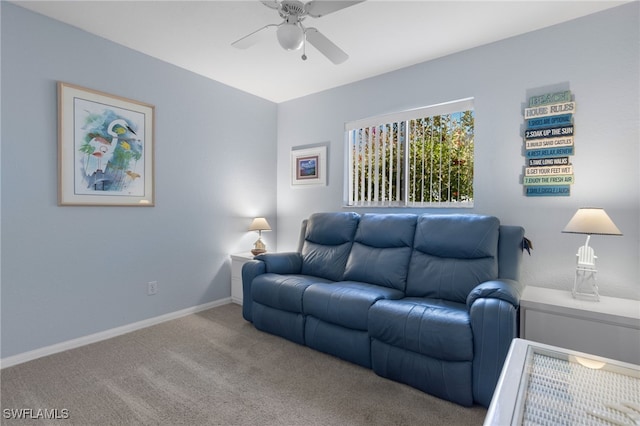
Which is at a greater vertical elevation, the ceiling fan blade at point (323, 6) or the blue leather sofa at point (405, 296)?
the ceiling fan blade at point (323, 6)

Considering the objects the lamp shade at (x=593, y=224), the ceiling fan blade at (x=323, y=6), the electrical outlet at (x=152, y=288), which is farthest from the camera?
the electrical outlet at (x=152, y=288)

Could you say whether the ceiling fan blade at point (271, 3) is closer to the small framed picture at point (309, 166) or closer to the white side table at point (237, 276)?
the small framed picture at point (309, 166)

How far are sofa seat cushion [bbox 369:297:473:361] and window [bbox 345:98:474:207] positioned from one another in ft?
4.10

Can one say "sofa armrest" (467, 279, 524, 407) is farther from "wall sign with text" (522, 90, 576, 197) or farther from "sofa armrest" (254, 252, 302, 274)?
"sofa armrest" (254, 252, 302, 274)

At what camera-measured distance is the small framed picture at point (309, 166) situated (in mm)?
3784

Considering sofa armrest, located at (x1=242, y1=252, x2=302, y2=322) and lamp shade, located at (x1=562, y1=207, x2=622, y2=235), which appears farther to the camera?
sofa armrest, located at (x1=242, y1=252, x2=302, y2=322)

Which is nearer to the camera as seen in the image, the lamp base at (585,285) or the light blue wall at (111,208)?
the lamp base at (585,285)

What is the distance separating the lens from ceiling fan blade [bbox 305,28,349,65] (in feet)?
6.25

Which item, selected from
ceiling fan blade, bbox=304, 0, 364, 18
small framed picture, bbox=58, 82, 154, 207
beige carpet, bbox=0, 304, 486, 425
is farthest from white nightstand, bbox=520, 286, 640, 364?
small framed picture, bbox=58, 82, 154, 207

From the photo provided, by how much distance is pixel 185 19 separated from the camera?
91.2 inches

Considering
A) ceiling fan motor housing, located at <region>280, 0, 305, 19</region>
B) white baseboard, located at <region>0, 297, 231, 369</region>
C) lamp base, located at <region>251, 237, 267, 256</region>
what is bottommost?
white baseboard, located at <region>0, 297, 231, 369</region>

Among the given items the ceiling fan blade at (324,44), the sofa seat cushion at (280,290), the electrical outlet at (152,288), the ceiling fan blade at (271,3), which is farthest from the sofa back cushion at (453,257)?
the electrical outlet at (152,288)

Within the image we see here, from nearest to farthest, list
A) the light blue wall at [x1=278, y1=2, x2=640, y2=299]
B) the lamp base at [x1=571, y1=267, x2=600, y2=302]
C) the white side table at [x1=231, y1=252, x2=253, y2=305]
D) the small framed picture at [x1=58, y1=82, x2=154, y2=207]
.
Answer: the lamp base at [x1=571, y1=267, x2=600, y2=302] < the light blue wall at [x1=278, y1=2, x2=640, y2=299] < the small framed picture at [x1=58, y1=82, x2=154, y2=207] < the white side table at [x1=231, y1=252, x2=253, y2=305]

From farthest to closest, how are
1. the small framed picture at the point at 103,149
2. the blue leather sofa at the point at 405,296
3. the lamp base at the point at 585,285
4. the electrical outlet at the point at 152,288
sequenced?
the electrical outlet at the point at 152,288, the small framed picture at the point at 103,149, the lamp base at the point at 585,285, the blue leather sofa at the point at 405,296
